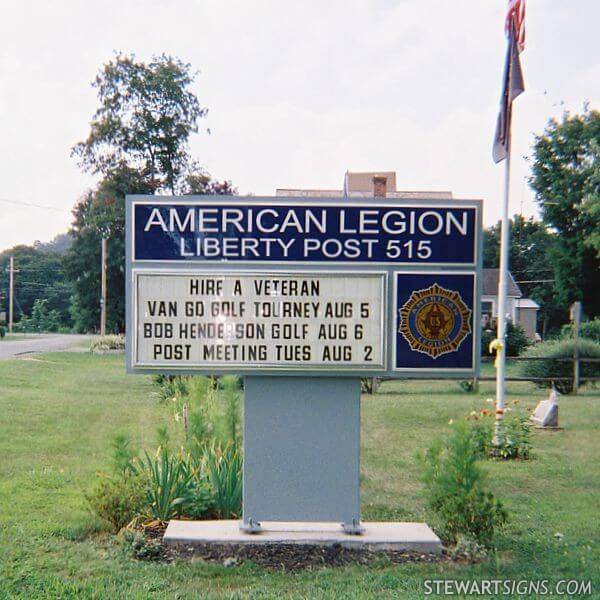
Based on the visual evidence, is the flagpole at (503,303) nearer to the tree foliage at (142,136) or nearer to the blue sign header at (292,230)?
the blue sign header at (292,230)

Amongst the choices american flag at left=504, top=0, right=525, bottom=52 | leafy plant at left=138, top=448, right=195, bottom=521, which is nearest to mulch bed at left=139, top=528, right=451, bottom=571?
leafy plant at left=138, top=448, right=195, bottom=521

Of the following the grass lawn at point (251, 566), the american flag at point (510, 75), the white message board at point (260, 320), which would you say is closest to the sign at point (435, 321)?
the white message board at point (260, 320)

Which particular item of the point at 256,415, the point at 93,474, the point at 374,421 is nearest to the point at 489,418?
the point at 374,421

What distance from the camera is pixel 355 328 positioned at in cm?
664

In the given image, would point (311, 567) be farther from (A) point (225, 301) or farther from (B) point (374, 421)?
(B) point (374, 421)

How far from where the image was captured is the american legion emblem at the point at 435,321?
664 cm

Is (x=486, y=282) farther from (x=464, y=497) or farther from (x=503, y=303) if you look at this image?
(x=464, y=497)

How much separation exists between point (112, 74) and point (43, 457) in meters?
33.9

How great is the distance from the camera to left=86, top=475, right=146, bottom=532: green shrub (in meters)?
6.74

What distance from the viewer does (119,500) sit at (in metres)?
6.74

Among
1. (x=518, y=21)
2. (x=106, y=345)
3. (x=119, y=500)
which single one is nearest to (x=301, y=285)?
(x=119, y=500)

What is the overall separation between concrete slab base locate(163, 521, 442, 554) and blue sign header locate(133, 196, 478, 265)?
7.69ft

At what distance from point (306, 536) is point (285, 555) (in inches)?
13.2

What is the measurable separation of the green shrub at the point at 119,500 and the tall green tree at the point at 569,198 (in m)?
42.4
